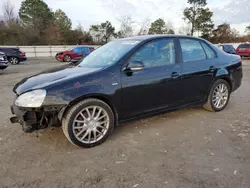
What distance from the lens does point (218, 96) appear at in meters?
4.44

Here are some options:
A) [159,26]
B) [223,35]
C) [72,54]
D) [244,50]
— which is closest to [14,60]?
[72,54]

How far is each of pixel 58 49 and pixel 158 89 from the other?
31.3 metres

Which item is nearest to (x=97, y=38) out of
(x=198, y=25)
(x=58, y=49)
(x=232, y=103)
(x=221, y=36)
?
(x=58, y=49)

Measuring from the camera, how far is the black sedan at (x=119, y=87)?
2803 mm

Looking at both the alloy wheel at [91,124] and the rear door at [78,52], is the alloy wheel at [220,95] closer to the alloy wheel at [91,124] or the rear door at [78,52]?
the alloy wheel at [91,124]

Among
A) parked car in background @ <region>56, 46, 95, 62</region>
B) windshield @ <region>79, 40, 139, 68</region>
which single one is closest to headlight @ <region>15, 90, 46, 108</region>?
windshield @ <region>79, 40, 139, 68</region>

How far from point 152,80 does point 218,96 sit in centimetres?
187

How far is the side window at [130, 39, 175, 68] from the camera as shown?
338 centimetres

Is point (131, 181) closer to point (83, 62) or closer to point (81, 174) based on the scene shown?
point (81, 174)

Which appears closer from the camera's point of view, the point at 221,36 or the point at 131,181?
the point at 131,181

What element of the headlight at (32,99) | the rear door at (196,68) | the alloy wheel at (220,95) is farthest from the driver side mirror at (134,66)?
the alloy wheel at (220,95)

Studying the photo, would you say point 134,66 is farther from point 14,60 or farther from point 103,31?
point 103,31

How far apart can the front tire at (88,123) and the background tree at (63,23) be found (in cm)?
3670

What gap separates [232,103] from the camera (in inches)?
203
